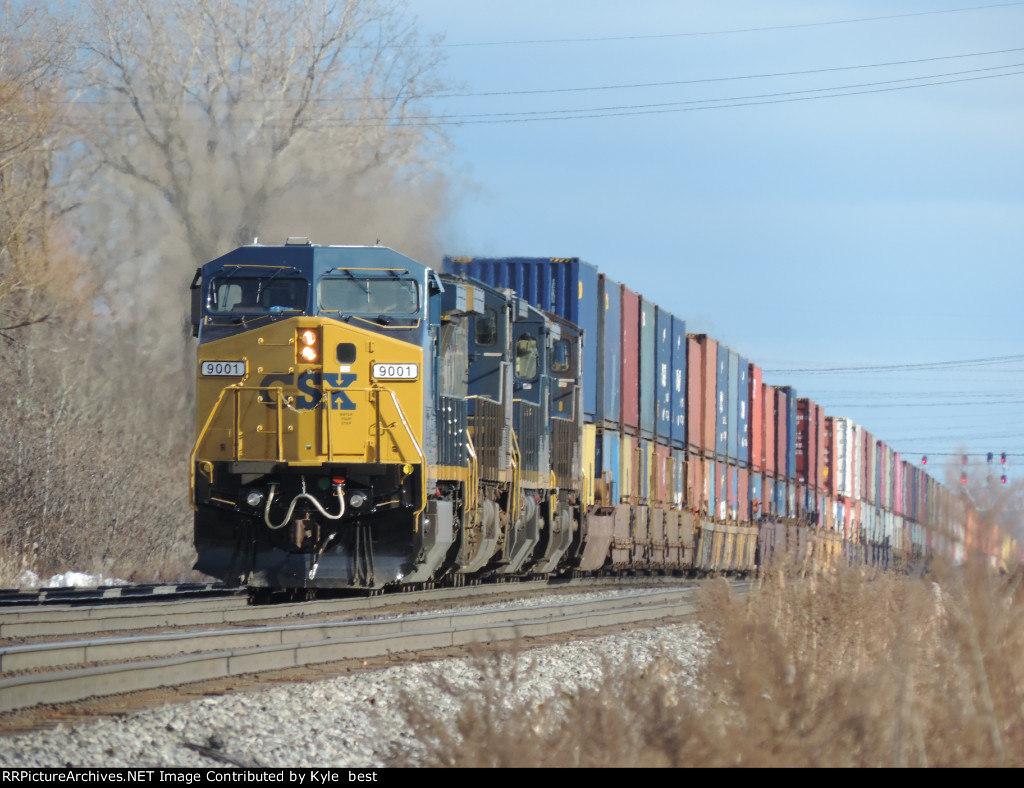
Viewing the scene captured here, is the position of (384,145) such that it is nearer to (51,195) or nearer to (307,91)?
(307,91)

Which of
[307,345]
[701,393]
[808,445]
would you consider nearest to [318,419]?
[307,345]

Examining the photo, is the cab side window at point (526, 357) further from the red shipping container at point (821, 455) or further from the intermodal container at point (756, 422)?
the red shipping container at point (821, 455)

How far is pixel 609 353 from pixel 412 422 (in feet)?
27.1

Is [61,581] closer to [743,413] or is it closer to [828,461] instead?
[743,413]

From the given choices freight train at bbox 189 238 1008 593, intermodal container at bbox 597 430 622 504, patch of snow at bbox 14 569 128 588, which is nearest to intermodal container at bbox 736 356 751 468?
freight train at bbox 189 238 1008 593

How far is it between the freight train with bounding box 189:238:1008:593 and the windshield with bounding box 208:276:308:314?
0.7 inches

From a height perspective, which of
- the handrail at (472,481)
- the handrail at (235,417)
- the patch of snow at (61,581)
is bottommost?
the patch of snow at (61,581)

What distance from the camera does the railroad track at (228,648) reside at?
6.42 metres

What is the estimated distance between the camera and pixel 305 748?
5.64m

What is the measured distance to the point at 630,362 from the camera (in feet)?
72.3

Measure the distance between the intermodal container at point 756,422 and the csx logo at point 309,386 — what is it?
19052 mm

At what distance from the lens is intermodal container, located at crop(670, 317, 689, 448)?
24.5m

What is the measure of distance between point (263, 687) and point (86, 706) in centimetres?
107

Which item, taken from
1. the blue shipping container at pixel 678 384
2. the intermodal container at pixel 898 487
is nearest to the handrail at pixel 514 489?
the blue shipping container at pixel 678 384
